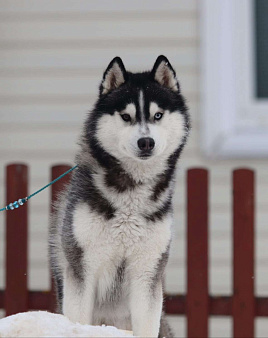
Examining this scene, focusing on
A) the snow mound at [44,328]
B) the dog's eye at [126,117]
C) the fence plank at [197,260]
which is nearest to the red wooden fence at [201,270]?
the fence plank at [197,260]

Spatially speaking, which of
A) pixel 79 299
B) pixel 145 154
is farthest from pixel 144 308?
pixel 145 154

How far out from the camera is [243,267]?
14.0 feet

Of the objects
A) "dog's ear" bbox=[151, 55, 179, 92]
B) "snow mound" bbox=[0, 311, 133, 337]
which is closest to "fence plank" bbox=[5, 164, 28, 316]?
"dog's ear" bbox=[151, 55, 179, 92]

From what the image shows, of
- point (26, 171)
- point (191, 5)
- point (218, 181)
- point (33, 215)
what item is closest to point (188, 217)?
point (26, 171)

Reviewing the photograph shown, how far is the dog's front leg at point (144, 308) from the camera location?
8.79 feet

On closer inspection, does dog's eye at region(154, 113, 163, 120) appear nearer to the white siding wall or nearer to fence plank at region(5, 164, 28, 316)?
fence plank at region(5, 164, 28, 316)

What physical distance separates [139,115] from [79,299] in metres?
0.73

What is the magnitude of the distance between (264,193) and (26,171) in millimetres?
2176

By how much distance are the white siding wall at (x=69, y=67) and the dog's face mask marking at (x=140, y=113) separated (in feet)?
9.84

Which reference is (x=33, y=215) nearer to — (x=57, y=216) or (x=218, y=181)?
(x=218, y=181)

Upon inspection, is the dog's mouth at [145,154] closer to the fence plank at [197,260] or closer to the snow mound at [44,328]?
the snow mound at [44,328]

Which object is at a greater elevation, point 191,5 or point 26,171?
point 191,5

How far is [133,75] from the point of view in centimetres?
264

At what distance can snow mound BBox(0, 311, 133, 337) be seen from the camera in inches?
81.9
